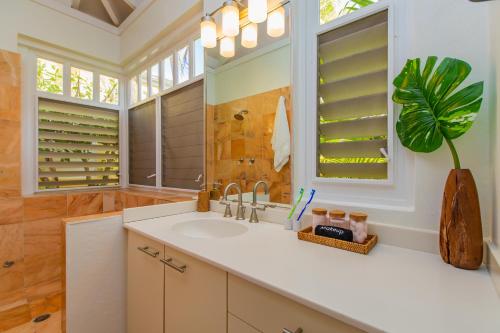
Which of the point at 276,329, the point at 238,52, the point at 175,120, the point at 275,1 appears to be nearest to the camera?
the point at 276,329

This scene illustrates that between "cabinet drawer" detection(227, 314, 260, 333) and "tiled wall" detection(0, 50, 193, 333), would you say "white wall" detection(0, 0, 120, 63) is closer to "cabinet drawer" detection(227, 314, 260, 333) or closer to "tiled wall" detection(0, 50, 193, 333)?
"tiled wall" detection(0, 50, 193, 333)

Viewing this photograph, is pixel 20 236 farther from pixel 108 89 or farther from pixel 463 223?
pixel 463 223

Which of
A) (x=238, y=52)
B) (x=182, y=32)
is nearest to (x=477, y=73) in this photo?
(x=238, y=52)

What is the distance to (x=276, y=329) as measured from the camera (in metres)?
0.65

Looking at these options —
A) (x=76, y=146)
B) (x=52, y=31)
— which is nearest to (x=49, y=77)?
(x=52, y=31)

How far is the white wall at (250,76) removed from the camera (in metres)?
1.34

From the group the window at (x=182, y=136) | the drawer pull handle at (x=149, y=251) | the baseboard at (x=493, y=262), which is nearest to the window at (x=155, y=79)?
the window at (x=182, y=136)

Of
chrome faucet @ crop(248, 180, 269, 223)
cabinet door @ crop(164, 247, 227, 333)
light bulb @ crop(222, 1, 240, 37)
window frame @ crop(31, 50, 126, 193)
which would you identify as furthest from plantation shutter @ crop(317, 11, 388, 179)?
window frame @ crop(31, 50, 126, 193)

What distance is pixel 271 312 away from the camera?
668 mm

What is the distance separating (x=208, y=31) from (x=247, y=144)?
2.65 ft

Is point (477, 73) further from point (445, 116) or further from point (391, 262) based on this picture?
point (391, 262)

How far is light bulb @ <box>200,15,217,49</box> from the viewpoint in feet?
5.16

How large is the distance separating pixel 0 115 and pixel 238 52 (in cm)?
Result: 196

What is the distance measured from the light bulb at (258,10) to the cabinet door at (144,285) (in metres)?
1.32
